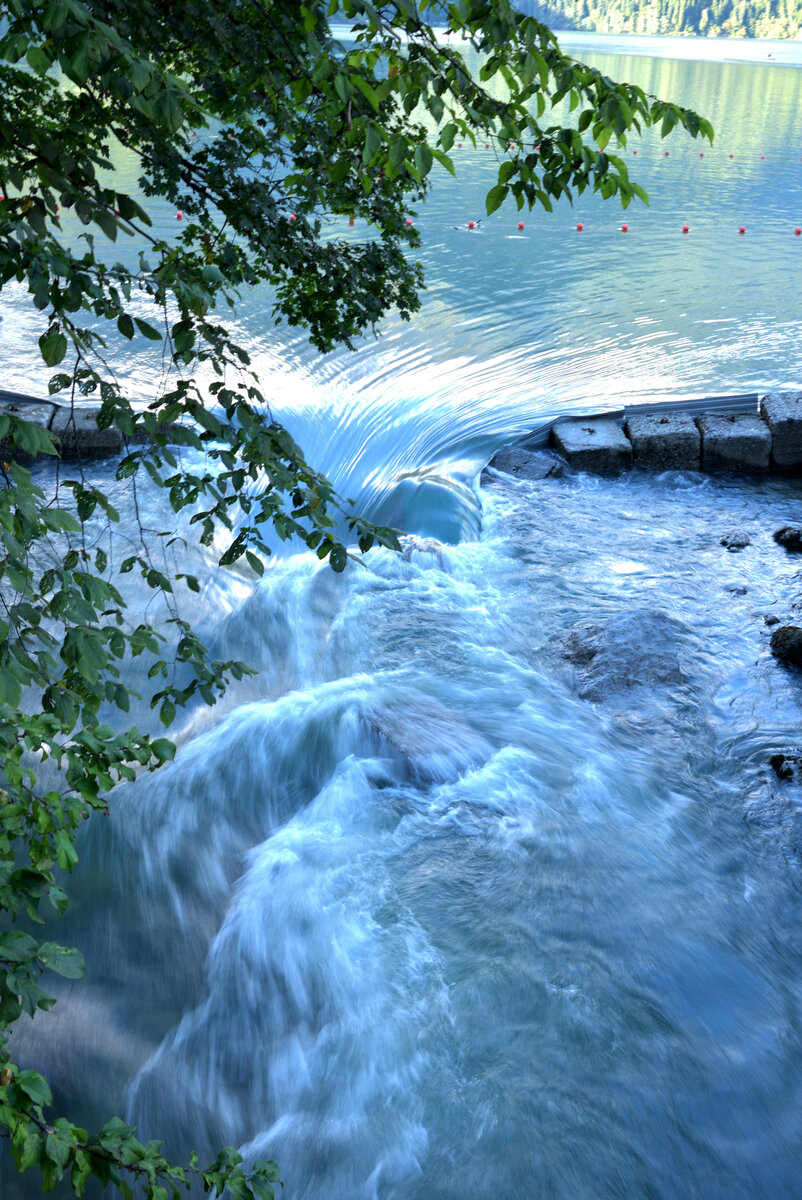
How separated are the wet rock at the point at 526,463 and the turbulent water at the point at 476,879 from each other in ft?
0.76

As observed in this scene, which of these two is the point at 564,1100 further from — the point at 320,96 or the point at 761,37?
the point at 761,37

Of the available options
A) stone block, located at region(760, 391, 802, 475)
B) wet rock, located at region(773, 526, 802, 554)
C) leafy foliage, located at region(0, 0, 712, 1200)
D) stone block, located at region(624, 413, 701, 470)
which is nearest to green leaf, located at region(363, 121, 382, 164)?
leafy foliage, located at region(0, 0, 712, 1200)

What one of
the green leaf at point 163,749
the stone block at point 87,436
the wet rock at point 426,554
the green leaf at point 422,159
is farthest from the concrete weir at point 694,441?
the green leaf at point 163,749

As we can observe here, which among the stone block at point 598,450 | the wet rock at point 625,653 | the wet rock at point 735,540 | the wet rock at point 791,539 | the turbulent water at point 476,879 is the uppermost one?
the stone block at point 598,450

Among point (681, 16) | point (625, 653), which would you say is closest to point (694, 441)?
point (625, 653)

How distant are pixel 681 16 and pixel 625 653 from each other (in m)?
130

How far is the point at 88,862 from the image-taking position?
394 centimetres

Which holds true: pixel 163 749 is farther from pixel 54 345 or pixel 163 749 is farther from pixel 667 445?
pixel 667 445

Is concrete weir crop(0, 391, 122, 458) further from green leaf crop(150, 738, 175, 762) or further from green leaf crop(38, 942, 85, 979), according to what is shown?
green leaf crop(38, 942, 85, 979)

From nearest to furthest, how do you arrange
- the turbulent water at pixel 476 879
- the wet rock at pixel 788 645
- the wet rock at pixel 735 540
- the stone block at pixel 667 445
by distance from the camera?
the turbulent water at pixel 476 879
the wet rock at pixel 788 645
the wet rock at pixel 735 540
the stone block at pixel 667 445

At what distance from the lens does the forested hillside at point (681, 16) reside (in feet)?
322

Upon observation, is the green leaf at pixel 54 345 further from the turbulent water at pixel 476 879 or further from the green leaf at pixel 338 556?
the turbulent water at pixel 476 879

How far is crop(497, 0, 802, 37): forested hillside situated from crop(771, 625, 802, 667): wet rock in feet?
330

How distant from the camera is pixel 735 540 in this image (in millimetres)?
6641
